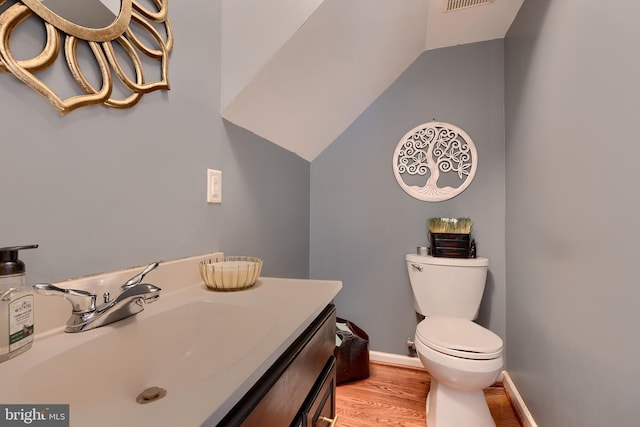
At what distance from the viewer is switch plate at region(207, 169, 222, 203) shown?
106 cm

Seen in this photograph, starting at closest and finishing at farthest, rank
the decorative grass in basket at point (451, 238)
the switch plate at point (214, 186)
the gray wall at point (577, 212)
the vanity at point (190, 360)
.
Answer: the vanity at point (190, 360) → the gray wall at point (577, 212) → the switch plate at point (214, 186) → the decorative grass in basket at point (451, 238)

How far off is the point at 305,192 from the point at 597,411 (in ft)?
5.40

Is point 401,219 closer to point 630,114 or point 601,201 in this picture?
point 601,201

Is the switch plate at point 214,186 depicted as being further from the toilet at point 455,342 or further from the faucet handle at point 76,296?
the toilet at point 455,342

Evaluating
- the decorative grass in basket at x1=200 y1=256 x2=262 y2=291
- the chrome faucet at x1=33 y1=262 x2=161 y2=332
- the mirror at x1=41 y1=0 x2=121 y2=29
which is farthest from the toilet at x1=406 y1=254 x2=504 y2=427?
the mirror at x1=41 y1=0 x2=121 y2=29

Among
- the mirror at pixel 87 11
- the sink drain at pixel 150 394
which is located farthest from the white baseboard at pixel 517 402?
the mirror at pixel 87 11

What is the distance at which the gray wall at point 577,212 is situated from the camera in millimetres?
770

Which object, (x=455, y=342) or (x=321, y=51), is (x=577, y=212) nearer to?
(x=455, y=342)

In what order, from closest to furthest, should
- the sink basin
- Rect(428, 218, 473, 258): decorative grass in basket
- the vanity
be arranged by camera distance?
the vanity → the sink basin → Rect(428, 218, 473, 258): decorative grass in basket

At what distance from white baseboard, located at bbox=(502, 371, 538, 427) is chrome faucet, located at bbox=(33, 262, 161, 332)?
5.57ft

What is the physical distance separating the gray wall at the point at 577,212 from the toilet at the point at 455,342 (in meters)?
0.22

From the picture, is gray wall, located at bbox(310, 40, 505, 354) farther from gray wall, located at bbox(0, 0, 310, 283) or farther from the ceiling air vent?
gray wall, located at bbox(0, 0, 310, 283)

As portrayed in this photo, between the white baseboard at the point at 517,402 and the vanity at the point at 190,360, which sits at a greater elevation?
the vanity at the point at 190,360

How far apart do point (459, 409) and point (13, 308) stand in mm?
1562
